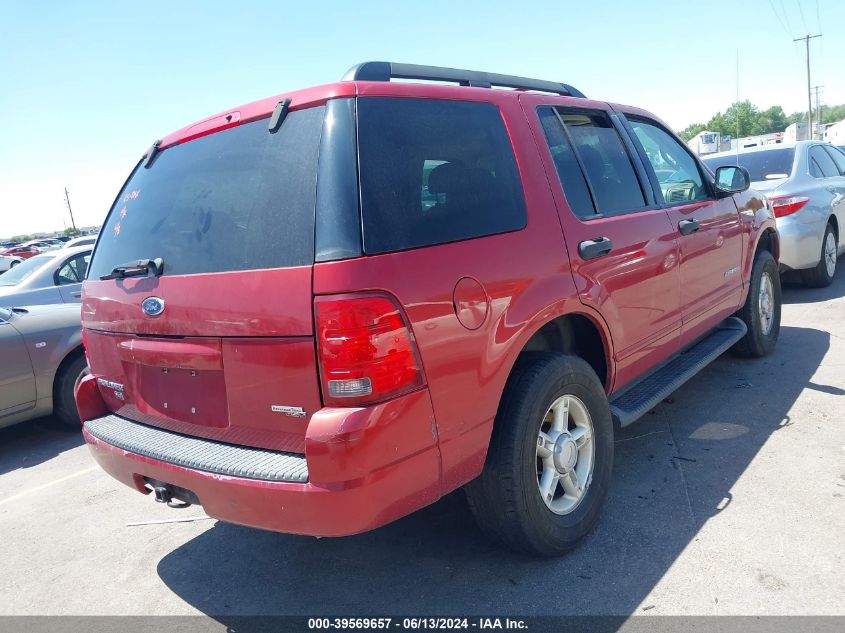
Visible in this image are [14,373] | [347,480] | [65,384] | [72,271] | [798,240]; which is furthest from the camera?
[72,271]

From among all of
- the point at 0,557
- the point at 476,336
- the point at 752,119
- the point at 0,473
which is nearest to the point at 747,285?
the point at 476,336

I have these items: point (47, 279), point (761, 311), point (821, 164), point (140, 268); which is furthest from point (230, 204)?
point (821, 164)

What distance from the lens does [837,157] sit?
352 inches

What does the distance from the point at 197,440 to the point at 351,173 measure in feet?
4.00

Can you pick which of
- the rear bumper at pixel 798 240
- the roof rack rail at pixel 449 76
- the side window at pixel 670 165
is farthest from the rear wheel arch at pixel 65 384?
the rear bumper at pixel 798 240

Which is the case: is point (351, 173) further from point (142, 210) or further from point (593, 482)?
point (593, 482)

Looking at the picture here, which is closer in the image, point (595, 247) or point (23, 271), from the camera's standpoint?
point (595, 247)

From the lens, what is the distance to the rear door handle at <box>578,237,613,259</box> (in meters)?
3.05

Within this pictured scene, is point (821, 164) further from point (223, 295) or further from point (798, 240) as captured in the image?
point (223, 295)

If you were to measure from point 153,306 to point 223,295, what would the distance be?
0.44 m

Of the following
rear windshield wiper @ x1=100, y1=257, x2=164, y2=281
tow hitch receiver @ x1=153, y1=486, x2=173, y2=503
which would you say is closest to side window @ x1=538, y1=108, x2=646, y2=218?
rear windshield wiper @ x1=100, y1=257, x2=164, y2=281

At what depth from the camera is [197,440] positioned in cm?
259

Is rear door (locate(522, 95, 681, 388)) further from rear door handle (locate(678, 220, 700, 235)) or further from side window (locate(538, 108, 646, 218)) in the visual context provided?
rear door handle (locate(678, 220, 700, 235))

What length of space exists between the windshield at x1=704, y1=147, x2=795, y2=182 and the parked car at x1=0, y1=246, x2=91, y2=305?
8244 millimetres
